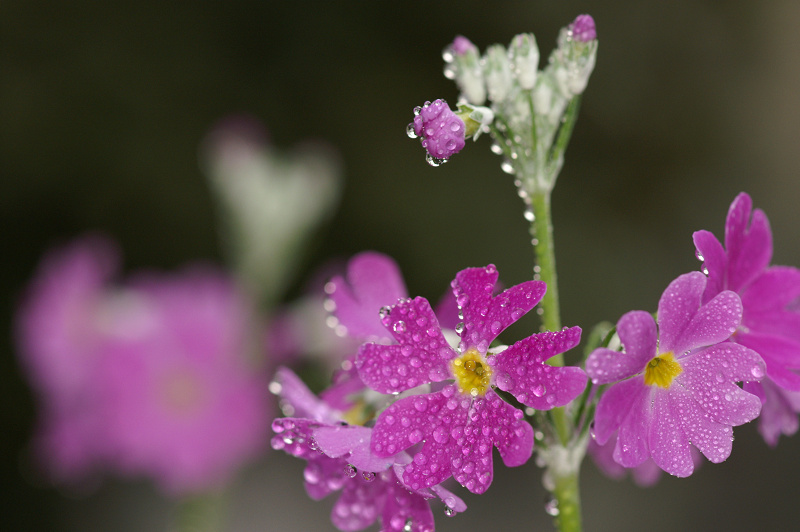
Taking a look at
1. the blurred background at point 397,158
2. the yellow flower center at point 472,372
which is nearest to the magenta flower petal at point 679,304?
the yellow flower center at point 472,372

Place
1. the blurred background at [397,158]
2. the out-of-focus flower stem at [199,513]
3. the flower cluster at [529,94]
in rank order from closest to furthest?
the flower cluster at [529,94] < the out-of-focus flower stem at [199,513] < the blurred background at [397,158]

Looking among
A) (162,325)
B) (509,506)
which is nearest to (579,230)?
(509,506)

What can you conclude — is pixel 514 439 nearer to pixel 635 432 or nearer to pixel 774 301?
pixel 635 432

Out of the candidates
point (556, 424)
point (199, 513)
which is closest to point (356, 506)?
point (556, 424)

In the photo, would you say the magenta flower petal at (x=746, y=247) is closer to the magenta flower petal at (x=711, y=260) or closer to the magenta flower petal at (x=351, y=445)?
the magenta flower petal at (x=711, y=260)

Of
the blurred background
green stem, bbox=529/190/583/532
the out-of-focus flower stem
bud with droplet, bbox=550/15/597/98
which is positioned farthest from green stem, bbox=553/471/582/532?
the blurred background

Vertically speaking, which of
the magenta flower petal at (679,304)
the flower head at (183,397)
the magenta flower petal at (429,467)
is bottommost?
the flower head at (183,397)

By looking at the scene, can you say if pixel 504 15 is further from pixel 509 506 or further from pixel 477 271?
pixel 477 271
